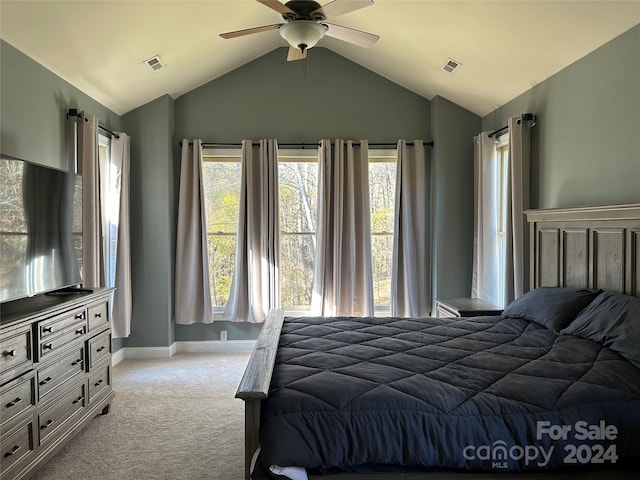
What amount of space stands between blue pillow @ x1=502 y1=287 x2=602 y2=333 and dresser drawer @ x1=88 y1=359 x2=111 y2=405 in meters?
2.84

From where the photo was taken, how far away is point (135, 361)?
16.1 feet

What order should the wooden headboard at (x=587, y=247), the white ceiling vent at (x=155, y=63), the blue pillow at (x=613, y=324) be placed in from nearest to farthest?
the blue pillow at (x=613, y=324), the wooden headboard at (x=587, y=247), the white ceiling vent at (x=155, y=63)

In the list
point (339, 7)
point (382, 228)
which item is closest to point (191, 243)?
point (382, 228)

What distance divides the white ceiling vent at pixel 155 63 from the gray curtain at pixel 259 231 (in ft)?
3.80

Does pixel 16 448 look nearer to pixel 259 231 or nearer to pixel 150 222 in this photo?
pixel 150 222

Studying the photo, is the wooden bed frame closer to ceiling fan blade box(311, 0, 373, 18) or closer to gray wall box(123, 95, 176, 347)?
ceiling fan blade box(311, 0, 373, 18)

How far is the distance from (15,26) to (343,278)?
3.48 m

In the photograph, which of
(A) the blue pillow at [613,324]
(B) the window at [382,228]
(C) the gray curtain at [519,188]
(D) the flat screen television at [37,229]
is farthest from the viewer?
(B) the window at [382,228]

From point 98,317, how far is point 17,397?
1.00 meters

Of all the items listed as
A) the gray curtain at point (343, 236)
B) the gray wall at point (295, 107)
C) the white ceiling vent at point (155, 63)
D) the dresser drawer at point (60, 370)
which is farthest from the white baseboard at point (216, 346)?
the white ceiling vent at point (155, 63)

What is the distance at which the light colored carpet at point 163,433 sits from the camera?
2732 millimetres

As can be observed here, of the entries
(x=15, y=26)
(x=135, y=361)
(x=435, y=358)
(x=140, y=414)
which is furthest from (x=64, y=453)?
(x=15, y=26)

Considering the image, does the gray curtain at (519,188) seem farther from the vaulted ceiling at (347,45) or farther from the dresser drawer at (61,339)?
the dresser drawer at (61,339)

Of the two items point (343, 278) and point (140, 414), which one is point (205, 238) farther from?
point (140, 414)
